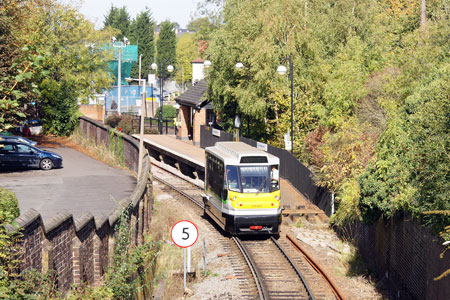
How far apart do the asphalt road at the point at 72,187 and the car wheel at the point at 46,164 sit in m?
0.41

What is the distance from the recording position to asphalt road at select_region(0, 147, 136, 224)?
74.1 ft

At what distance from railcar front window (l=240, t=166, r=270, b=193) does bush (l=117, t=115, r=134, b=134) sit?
92.2 feet

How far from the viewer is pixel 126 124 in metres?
50.7

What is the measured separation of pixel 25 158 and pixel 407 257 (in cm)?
2199

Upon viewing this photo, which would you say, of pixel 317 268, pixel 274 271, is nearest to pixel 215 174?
pixel 274 271

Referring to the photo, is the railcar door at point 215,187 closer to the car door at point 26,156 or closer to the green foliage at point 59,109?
the car door at point 26,156

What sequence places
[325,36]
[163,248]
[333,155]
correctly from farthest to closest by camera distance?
[325,36] → [333,155] → [163,248]

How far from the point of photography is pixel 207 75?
143ft

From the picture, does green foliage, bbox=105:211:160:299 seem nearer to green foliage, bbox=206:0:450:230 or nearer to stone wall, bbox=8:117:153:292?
stone wall, bbox=8:117:153:292

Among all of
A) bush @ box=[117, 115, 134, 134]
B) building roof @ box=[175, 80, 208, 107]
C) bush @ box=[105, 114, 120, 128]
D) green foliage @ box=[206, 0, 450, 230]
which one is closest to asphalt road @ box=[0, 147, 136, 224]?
green foliage @ box=[206, 0, 450, 230]

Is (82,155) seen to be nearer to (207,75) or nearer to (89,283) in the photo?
(207,75)

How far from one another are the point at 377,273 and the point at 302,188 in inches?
446

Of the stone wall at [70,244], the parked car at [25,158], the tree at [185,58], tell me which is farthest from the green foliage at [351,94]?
the tree at [185,58]

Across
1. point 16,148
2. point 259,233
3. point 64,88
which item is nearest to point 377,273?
point 259,233
